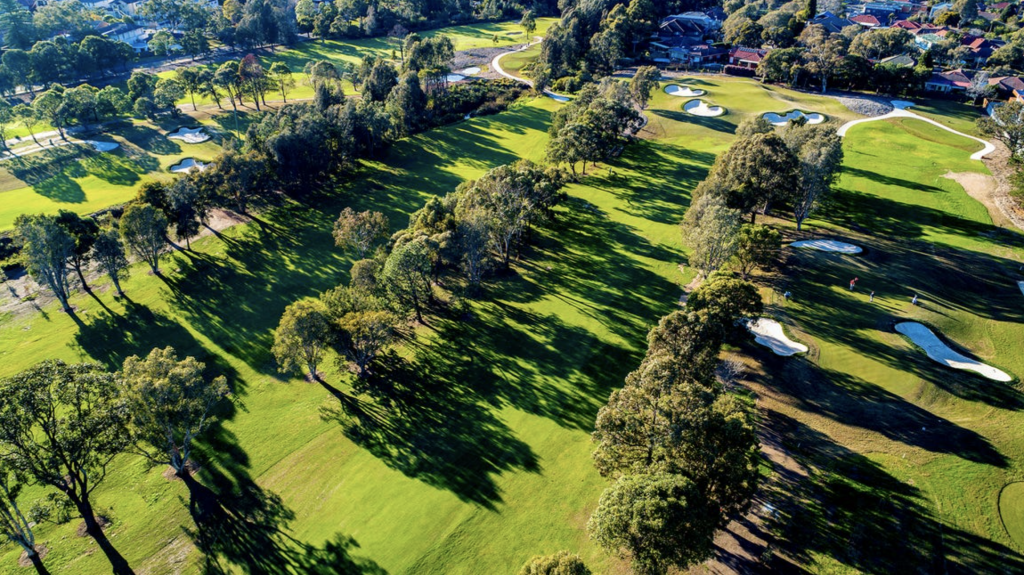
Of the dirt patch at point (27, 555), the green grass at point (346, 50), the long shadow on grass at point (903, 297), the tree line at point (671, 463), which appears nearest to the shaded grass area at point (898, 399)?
the long shadow on grass at point (903, 297)

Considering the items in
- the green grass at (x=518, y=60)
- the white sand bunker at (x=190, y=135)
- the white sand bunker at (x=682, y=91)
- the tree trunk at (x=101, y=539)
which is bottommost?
the tree trunk at (x=101, y=539)

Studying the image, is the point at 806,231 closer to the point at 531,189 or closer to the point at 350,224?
the point at 531,189

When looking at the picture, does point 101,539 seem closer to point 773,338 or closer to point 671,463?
point 671,463

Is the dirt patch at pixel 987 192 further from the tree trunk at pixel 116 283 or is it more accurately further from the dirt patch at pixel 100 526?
the tree trunk at pixel 116 283

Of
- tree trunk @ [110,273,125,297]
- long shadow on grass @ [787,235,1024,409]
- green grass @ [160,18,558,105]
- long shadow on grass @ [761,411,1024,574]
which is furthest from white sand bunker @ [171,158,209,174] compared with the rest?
long shadow on grass @ [761,411,1024,574]

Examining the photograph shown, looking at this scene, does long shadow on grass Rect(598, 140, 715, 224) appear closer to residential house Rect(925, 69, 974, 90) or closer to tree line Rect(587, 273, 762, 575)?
tree line Rect(587, 273, 762, 575)

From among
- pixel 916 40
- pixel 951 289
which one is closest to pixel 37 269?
pixel 951 289

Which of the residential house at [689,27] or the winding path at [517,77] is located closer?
the winding path at [517,77]
